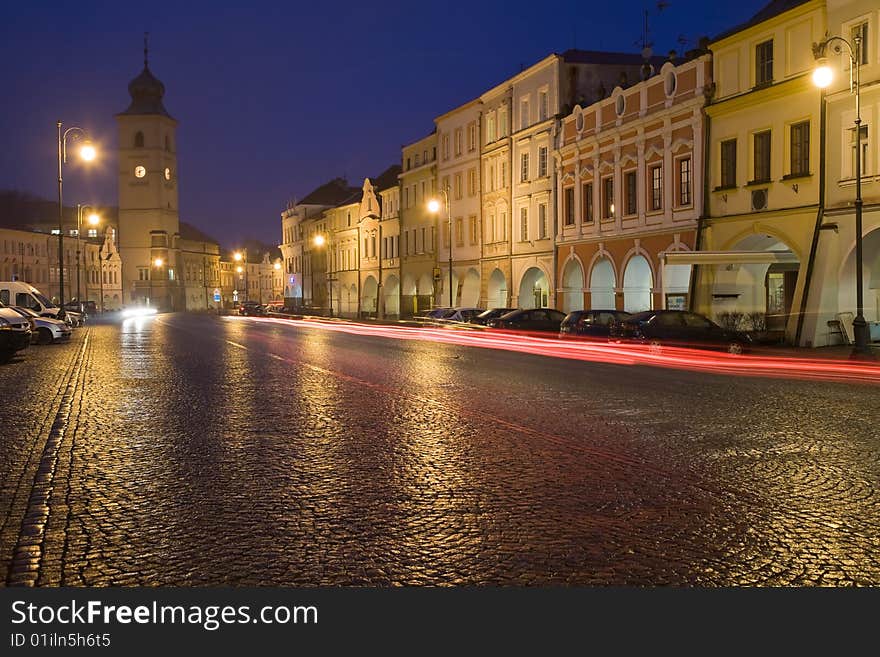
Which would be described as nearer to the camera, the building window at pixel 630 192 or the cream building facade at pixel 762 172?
the cream building facade at pixel 762 172

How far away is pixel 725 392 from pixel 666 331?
13.3 metres

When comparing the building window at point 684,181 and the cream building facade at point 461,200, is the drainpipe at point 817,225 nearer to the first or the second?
the building window at point 684,181

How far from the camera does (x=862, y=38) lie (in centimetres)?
2830

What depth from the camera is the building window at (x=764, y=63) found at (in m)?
32.7

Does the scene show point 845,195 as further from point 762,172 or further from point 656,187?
point 656,187

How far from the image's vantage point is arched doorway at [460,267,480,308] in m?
63.7

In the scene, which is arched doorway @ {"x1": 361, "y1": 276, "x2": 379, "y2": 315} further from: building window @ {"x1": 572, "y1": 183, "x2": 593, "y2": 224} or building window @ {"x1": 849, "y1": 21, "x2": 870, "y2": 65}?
building window @ {"x1": 849, "y1": 21, "x2": 870, "y2": 65}

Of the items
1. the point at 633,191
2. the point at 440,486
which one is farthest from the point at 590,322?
the point at 440,486

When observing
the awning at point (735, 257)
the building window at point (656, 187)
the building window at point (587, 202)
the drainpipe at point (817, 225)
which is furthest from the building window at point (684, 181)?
the building window at point (587, 202)

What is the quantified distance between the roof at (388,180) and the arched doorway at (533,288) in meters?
31.3

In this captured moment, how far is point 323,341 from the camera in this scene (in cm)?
3600

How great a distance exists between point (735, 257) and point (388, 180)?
6158 centimetres

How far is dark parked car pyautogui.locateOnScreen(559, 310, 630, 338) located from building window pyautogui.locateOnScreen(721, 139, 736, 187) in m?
6.23

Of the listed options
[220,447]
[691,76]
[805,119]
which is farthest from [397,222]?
[220,447]
